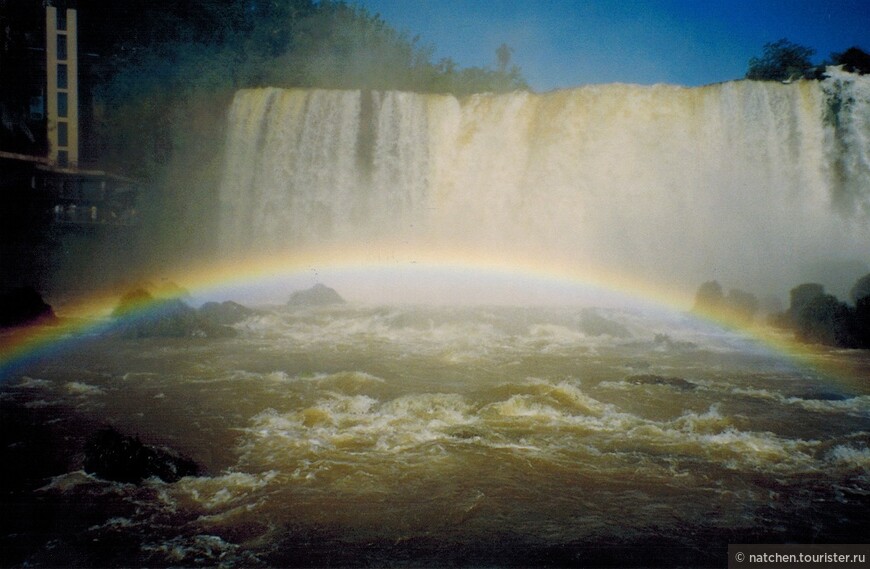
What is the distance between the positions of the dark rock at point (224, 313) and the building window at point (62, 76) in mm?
16838

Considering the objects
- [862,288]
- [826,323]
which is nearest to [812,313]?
[826,323]

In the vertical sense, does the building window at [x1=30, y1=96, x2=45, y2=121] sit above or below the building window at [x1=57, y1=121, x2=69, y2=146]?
above

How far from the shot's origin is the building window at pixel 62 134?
25.6m

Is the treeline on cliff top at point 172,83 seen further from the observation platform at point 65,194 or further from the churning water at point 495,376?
the churning water at point 495,376

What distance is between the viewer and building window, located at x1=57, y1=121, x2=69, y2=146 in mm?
25641

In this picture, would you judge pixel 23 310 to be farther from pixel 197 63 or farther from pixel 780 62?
pixel 780 62

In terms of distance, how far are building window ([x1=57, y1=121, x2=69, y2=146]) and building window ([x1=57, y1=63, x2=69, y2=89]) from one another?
5.65 feet

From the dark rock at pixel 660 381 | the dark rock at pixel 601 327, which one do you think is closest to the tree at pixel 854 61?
the dark rock at pixel 601 327

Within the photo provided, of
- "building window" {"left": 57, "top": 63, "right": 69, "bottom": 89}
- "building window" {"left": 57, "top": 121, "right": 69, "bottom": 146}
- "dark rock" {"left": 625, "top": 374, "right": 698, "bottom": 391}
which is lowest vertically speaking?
"dark rock" {"left": 625, "top": 374, "right": 698, "bottom": 391}

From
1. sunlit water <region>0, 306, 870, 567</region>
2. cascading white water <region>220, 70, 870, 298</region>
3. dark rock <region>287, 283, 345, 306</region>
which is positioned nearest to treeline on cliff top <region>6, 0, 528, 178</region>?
cascading white water <region>220, 70, 870, 298</region>

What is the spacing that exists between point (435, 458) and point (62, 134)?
1074 inches

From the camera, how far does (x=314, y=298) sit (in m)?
20.7

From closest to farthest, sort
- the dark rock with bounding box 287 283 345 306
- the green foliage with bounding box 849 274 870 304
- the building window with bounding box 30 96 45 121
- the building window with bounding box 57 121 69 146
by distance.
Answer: the green foliage with bounding box 849 274 870 304 < the dark rock with bounding box 287 283 345 306 < the building window with bounding box 30 96 45 121 < the building window with bounding box 57 121 69 146

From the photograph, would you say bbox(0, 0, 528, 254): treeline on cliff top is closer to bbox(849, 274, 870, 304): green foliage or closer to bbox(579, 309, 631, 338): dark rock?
bbox(579, 309, 631, 338): dark rock
